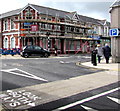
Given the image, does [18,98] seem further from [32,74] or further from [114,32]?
[114,32]

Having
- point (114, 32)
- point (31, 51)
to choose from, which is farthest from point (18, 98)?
point (31, 51)

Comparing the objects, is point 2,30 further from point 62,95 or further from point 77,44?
point 62,95

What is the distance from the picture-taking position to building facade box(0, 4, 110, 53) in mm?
30667

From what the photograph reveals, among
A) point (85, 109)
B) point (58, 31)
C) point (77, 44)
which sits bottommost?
point (85, 109)

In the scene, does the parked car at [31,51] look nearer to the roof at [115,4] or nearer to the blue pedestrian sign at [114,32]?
the blue pedestrian sign at [114,32]

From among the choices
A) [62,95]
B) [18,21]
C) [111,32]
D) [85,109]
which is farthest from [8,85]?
[18,21]

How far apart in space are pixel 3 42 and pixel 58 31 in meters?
11.8

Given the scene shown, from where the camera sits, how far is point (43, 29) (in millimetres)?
31844

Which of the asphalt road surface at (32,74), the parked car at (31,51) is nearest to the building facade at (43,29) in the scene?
the parked car at (31,51)

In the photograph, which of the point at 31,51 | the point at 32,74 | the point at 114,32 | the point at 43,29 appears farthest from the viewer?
the point at 43,29

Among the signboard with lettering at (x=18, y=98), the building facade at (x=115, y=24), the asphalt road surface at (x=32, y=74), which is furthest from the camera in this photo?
the building facade at (x=115, y=24)

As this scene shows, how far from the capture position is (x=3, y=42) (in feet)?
117

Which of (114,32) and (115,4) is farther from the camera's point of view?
(115,4)

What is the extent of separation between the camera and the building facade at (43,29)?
30667 mm
